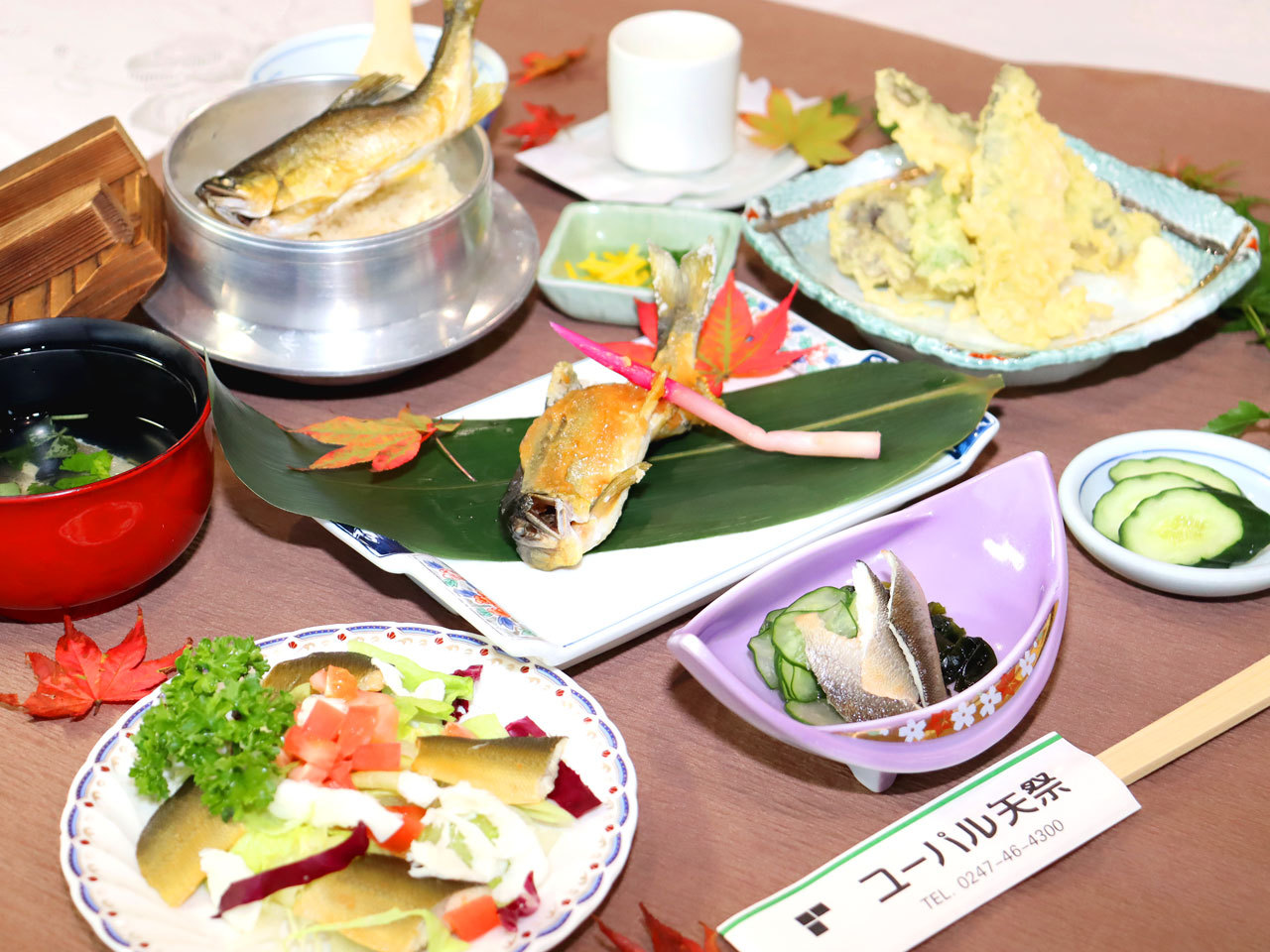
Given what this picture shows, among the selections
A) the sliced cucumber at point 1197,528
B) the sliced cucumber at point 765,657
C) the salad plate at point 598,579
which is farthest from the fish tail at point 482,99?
the sliced cucumber at point 1197,528

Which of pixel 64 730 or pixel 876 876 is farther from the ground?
pixel 876 876

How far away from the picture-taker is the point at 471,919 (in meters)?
1.02

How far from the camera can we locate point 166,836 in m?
1.08

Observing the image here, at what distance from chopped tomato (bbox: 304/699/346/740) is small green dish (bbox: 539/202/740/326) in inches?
38.6

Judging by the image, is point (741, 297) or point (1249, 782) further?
point (741, 297)

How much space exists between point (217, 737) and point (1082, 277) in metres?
1.60

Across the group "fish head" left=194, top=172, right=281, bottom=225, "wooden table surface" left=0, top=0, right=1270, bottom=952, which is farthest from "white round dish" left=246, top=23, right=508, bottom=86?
"fish head" left=194, top=172, right=281, bottom=225

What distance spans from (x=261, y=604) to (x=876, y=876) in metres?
0.87

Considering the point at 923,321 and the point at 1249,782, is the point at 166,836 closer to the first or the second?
the point at 1249,782

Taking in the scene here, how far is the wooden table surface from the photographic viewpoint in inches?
45.2

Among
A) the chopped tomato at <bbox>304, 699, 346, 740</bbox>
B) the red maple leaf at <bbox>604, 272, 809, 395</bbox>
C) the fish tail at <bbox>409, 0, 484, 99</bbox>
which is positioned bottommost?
the chopped tomato at <bbox>304, 699, 346, 740</bbox>

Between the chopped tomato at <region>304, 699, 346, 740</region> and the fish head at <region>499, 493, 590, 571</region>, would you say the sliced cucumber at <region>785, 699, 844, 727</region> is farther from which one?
the chopped tomato at <region>304, 699, 346, 740</region>

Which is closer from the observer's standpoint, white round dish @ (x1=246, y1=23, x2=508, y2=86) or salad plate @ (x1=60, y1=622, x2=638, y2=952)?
salad plate @ (x1=60, y1=622, x2=638, y2=952)

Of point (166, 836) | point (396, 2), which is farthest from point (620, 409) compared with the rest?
point (396, 2)
